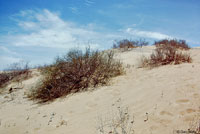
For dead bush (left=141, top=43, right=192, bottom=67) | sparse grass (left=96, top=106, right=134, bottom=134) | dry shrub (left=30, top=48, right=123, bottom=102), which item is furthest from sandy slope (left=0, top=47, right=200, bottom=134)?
dead bush (left=141, top=43, right=192, bottom=67)

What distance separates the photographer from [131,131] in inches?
93.8

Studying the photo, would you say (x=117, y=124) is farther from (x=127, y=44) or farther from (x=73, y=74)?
(x=127, y=44)

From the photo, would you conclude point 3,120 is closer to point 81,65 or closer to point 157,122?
point 81,65

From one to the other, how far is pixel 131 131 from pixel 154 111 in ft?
2.16

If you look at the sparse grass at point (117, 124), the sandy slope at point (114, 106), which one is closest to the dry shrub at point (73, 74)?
the sandy slope at point (114, 106)

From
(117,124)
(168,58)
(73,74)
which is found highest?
(168,58)

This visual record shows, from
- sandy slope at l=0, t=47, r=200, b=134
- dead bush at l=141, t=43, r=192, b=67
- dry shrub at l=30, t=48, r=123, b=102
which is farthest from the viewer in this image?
dead bush at l=141, t=43, r=192, b=67

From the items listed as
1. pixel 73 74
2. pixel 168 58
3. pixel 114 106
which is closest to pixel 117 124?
pixel 114 106

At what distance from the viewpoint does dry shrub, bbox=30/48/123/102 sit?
5625 millimetres

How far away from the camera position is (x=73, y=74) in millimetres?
5883

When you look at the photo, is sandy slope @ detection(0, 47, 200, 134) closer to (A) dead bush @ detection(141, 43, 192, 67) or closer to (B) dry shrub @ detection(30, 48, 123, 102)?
(B) dry shrub @ detection(30, 48, 123, 102)

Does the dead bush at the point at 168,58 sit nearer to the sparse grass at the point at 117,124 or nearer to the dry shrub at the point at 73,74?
the dry shrub at the point at 73,74

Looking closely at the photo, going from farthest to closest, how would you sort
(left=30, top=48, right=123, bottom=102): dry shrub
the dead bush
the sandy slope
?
1. the dead bush
2. (left=30, top=48, right=123, bottom=102): dry shrub
3. the sandy slope

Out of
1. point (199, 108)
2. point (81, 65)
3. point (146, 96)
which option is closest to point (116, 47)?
point (81, 65)
